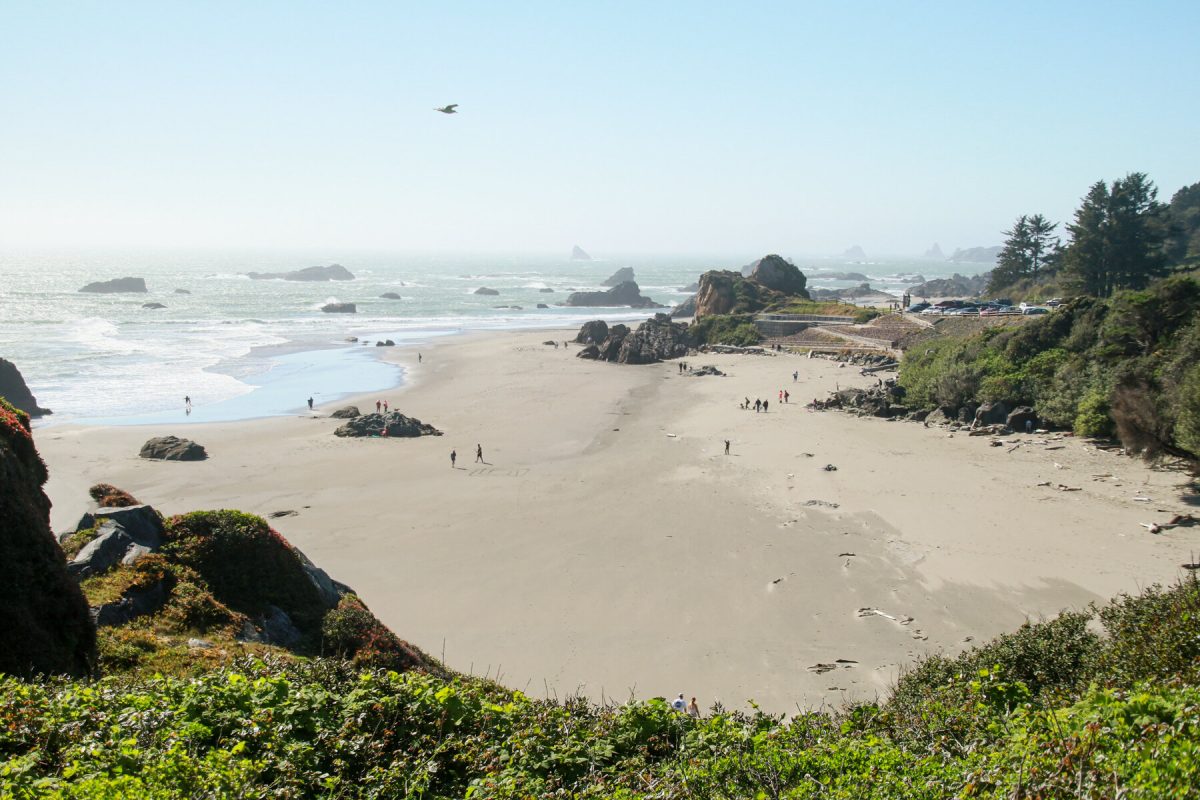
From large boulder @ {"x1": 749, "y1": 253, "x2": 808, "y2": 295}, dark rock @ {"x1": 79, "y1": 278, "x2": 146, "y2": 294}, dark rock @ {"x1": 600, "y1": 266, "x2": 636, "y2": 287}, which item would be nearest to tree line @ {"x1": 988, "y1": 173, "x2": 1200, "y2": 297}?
large boulder @ {"x1": 749, "y1": 253, "x2": 808, "y2": 295}

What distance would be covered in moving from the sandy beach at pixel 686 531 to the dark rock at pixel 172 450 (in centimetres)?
77

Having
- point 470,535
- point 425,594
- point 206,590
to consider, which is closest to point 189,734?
point 206,590

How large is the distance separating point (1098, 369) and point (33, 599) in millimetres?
37119

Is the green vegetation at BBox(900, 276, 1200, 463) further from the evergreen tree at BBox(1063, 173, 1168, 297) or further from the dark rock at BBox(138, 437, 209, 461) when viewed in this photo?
the dark rock at BBox(138, 437, 209, 461)

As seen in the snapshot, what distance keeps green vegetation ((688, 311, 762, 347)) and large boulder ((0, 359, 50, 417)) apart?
169 feet

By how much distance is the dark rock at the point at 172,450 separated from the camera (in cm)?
3100

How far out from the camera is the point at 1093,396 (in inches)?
1220

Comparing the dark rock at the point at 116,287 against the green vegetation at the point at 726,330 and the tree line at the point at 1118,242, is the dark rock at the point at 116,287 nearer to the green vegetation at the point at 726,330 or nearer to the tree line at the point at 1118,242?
the green vegetation at the point at 726,330

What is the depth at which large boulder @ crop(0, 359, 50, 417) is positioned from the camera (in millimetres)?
38431

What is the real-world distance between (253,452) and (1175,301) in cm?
3943

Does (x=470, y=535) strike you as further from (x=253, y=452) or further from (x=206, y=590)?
(x=253, y=452)

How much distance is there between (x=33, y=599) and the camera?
945 cm

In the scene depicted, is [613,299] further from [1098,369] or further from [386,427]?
[1098,369]

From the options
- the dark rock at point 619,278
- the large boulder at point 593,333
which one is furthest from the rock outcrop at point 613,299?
the large boulder at point 593,333
